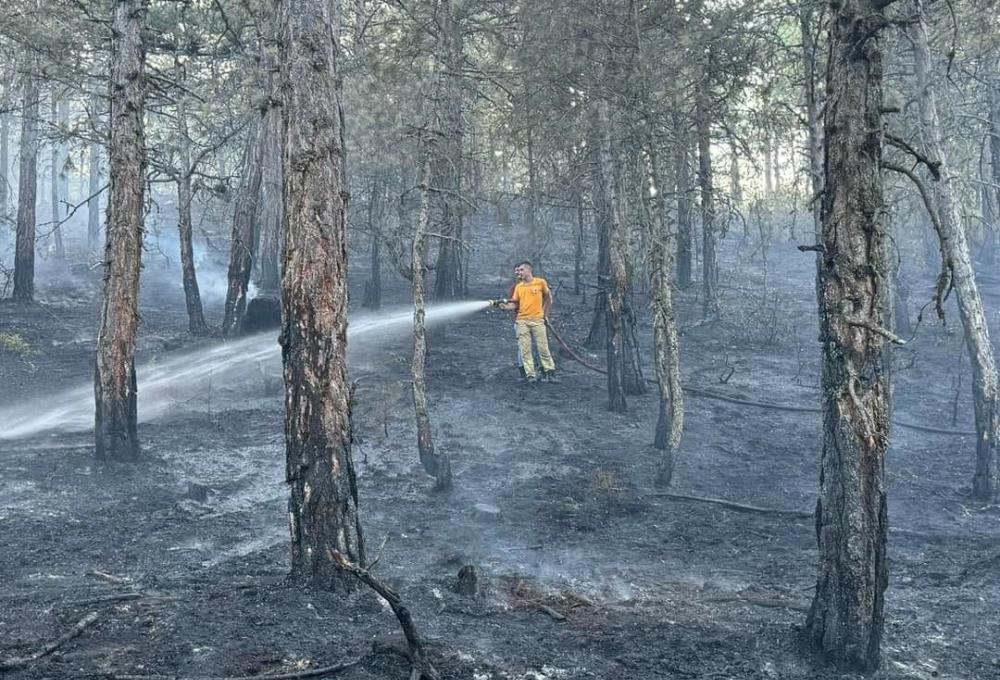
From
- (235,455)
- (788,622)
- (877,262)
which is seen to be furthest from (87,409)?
(877,262)

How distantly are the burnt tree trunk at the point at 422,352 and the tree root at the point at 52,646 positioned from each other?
5.62 metres

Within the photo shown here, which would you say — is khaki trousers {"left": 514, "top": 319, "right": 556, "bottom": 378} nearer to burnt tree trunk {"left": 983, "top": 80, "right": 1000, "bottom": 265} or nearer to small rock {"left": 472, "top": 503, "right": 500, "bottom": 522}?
small rock {"left": 472, "top": 503, "right": 500, "bottom": 522}

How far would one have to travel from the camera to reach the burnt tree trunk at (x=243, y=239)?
61.3 ft

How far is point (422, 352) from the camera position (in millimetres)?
11453

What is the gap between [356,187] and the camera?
Result: 24.5 m

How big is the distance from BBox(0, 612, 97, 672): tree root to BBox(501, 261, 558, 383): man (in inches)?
408

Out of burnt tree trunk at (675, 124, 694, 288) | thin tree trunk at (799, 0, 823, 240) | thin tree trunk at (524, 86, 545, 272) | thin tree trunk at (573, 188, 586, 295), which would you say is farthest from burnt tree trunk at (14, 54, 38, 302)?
thin tree trunk at (799, 0, 823, 240)

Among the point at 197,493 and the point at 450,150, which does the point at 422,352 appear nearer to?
the point at 197,493

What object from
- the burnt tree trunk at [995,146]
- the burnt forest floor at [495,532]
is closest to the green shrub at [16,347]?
the burnt forest floor at [495,532]

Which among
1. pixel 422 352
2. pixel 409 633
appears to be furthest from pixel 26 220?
pixel 409 633

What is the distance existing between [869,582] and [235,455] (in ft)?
29.9

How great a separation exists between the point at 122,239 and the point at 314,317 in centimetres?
546

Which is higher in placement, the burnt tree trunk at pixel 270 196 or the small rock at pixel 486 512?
the burnt tree trunk at pixel 270 196

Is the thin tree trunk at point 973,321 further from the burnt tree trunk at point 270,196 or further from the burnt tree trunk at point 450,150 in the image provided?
the burnt tree trunk at point 270,196
